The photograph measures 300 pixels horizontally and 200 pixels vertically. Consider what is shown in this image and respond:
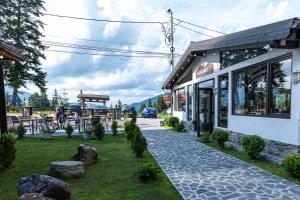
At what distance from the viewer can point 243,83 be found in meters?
10.8

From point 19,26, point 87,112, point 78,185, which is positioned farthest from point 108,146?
point 19,26

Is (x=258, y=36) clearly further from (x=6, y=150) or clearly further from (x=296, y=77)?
(x=6, y=150)

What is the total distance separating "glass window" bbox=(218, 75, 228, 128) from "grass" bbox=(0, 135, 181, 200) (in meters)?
4.45

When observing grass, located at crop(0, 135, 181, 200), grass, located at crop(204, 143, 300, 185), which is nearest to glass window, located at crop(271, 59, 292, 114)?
grass, located at crop(204, 143, 300, 185)

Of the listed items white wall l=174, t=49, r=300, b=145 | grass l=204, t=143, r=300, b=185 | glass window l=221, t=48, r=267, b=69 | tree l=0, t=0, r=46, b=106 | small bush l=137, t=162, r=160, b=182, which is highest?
tree l=0, t=0, r=46, b=106

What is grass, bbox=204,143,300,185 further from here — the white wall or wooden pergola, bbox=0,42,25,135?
wooden pergola, bbox=0,42,25,135

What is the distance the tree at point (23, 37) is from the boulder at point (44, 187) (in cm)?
2397

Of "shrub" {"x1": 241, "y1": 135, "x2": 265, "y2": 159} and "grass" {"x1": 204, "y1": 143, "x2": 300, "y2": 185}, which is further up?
"shrub" {"x1": 241, "y1": 135, "x2": 265, "y2": 159}

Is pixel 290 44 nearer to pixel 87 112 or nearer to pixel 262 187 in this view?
pixel 262 187

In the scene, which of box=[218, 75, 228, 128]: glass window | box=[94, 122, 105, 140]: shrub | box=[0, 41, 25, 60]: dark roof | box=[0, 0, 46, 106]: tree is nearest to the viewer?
box=[0, 41, 25, 60]: dark roof

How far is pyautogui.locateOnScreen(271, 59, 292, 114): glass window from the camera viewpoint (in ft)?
26.1

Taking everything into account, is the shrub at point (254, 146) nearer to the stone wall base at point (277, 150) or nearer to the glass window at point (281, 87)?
the stone wall base at point (277, 150)

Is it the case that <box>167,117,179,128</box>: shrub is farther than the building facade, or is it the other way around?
<box>167,117,179,128</box>: shrub

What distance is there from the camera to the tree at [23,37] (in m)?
27.1
